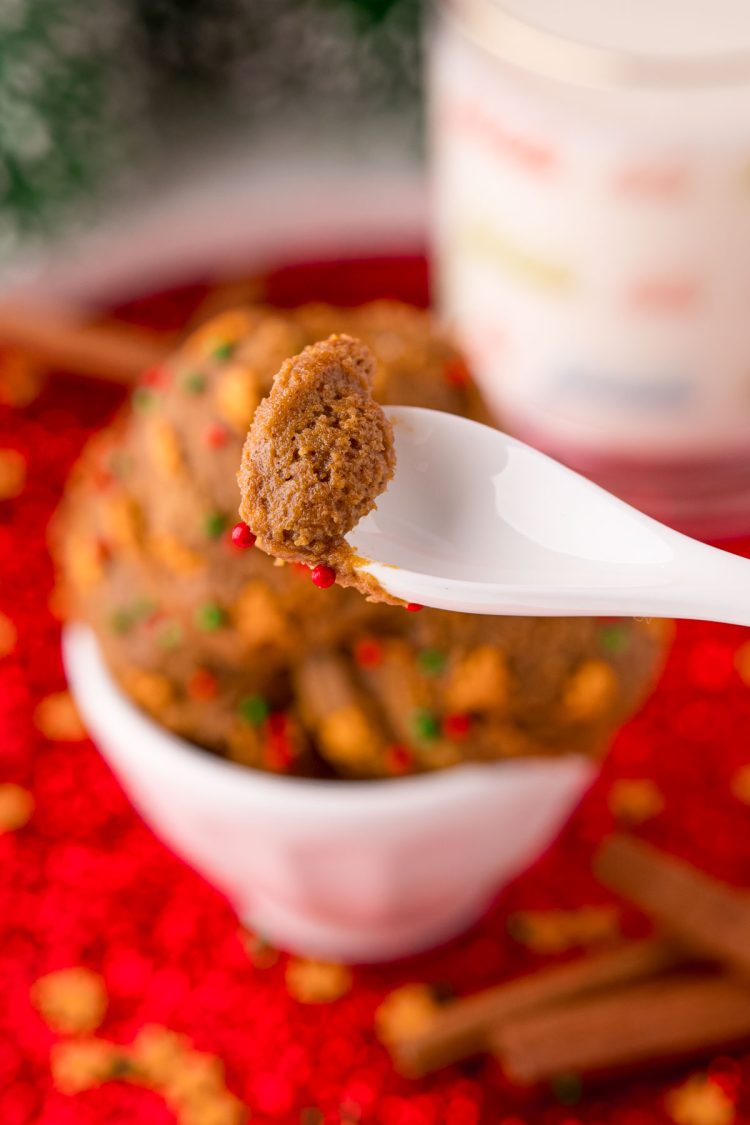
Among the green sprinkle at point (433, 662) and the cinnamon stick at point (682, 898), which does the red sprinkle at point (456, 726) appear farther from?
the cinnamon stick at point (682, 898)

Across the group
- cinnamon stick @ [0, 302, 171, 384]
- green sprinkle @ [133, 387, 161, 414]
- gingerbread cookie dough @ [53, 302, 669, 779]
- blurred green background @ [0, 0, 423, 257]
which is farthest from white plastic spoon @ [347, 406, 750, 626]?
blurred green background @ [0, 0, 423, 257]

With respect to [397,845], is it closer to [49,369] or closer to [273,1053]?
[273,1053]

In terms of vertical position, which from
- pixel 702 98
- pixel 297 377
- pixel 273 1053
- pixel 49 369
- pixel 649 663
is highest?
pixel 297 377

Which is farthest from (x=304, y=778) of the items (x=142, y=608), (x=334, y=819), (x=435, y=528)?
(x=435, y=528)

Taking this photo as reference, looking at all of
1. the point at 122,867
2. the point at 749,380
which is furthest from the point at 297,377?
the point at 749,380

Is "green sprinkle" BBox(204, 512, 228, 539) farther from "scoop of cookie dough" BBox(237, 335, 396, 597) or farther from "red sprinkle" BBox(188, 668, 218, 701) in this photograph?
"scoop of cookie dough" BBox(237, 335, 396, 597)
